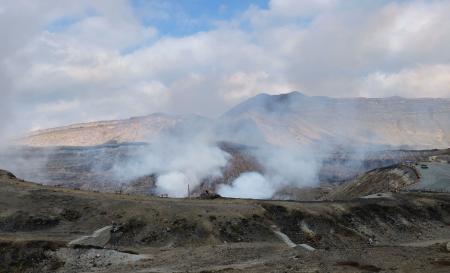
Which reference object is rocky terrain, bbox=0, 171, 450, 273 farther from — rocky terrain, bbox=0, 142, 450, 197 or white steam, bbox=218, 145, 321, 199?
white steam, bbox=218, 145, 321, 199

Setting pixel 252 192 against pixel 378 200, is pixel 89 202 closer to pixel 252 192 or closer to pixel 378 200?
pixel 378 200

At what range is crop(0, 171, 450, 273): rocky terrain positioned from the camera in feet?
120

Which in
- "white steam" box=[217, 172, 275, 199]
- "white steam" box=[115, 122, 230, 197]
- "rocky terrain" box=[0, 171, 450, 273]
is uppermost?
"white steam" box=[115, 122, 230, 197]

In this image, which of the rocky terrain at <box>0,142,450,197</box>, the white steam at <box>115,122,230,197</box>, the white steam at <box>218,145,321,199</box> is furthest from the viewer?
the rocky terrain at <box>0,142,450,197</box>

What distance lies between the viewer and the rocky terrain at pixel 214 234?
120ft

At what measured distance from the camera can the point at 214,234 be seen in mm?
49812

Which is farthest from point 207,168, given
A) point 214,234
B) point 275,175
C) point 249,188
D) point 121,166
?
point 214,234

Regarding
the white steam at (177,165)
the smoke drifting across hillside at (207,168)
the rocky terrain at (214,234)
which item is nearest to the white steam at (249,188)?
the smoke drifting across hillside at (207,168)

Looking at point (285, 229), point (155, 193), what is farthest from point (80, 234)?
point (155, 193)

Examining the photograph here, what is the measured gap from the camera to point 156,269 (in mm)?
36375

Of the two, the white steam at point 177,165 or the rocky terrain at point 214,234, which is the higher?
the white steam at point 177,165

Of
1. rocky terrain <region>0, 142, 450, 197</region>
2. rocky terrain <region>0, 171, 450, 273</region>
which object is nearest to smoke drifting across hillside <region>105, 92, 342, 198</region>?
rocky terrain <region>0, 142, 450, 197</region>

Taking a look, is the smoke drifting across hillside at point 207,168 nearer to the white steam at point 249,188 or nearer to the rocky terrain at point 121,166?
the white steam at point 249,188

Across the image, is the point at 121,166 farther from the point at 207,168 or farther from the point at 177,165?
the point at 207,168
